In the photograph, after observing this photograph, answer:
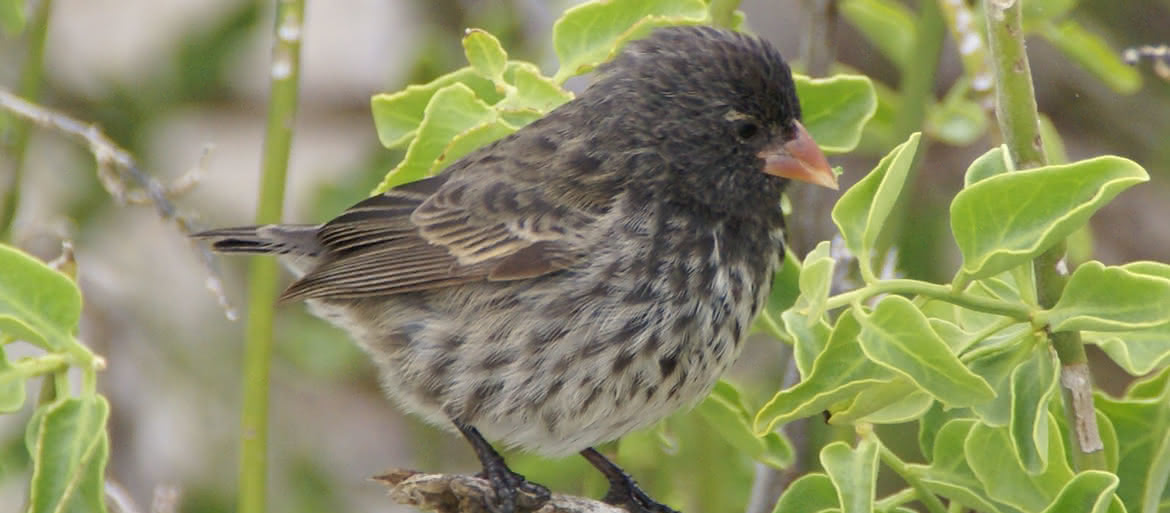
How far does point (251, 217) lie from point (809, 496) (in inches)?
163

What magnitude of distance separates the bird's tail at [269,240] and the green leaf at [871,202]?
1632mm

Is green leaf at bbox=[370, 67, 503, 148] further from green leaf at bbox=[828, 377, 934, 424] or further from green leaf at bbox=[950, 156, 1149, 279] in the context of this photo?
green leaf at bbox=[950, 156, 1149, 279]

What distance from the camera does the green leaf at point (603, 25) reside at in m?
2.72

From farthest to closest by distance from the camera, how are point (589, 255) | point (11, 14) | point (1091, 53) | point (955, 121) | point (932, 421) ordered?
point (955, 121) < point (1091, 53) < point (589, 255) < point (11, 14) < point (932, 421)

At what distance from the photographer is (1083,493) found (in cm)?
210

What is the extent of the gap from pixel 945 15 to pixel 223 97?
3.17 meters

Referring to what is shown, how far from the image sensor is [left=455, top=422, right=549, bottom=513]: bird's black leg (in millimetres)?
3027

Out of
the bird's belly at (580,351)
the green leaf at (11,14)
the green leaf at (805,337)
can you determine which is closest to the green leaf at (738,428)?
the bird's belly at (580,351)

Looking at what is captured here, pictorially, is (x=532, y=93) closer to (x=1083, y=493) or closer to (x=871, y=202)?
(x=871, y=202)

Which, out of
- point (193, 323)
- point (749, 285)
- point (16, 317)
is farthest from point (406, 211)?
point (193, 323)

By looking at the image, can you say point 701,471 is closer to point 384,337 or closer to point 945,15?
point 384,337

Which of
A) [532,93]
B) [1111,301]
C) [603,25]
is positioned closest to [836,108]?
[603,25]

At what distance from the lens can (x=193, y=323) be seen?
539 centimetres

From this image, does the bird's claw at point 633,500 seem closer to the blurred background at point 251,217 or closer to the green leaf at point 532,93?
the blurred background at point 251,217
